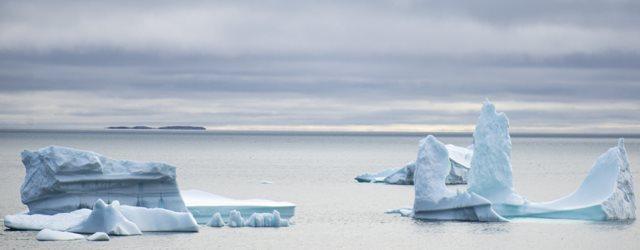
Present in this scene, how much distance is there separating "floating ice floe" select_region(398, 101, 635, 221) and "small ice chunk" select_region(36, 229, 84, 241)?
10.3 meters

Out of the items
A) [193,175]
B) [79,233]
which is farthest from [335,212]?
[193,175]

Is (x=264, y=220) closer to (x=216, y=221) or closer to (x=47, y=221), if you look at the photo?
(x=216, y=221)

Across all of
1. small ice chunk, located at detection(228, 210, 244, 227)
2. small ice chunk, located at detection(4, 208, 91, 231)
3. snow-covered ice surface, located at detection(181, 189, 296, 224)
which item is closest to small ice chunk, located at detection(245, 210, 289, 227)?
small ice chunk, located at detection(228, 210, 244, 227)

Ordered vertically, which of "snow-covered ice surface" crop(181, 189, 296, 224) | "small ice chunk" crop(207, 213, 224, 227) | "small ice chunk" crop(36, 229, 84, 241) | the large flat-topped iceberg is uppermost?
the large flat-topped iceberg

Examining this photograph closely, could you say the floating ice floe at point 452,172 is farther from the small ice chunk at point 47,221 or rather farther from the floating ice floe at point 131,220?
the small ice chunk at point 47,221

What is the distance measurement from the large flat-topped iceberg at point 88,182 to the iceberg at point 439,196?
743 cm

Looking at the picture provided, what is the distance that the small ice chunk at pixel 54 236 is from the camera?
1068 inches

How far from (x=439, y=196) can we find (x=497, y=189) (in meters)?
1.84

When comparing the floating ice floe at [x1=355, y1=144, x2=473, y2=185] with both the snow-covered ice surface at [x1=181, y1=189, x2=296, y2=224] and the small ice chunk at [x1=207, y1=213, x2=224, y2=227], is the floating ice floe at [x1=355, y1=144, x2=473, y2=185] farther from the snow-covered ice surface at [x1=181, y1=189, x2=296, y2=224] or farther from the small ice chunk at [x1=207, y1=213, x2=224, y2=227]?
the small ice chunk at [x1=207, y1=213, x2=224, y2=227]

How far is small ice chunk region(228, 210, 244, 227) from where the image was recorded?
30.9 meters

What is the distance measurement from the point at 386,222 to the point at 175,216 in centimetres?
811

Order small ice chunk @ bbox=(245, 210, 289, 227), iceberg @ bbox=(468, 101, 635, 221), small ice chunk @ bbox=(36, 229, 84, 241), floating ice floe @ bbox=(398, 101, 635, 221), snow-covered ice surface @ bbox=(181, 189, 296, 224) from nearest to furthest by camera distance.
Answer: small ice chunk @ bbox=(36, 229, 84, 241)
small ice chunk @ bbox=(245, 210, 289, 227)
snow-covered ice surface @ bbox=(181, 189, 296, 224)
floating ice floe @ bbox=(398, 101, 635, 221)
iceberg @ bbox=(468, 101, 635, 221)

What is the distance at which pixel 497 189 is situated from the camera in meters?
33.9

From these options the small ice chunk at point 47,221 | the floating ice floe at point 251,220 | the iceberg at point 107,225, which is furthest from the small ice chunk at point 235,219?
the small ice chunk at point 47,221
